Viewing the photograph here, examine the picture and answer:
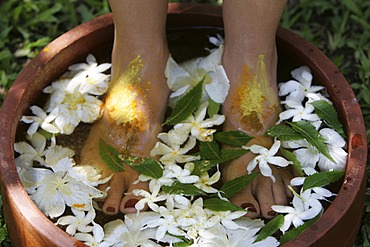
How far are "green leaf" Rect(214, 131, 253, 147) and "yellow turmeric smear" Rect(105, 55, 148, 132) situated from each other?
0.72 feet

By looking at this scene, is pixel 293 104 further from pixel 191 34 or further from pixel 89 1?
pixel 89 1

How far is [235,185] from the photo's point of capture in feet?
6.69

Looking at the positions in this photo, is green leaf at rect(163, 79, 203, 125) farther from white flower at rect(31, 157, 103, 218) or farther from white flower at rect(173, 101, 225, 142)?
white flower at rect(31, 157, 103, 218)

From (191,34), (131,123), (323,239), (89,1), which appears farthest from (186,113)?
(89,1)

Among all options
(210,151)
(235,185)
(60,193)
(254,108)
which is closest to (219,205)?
(235,185)

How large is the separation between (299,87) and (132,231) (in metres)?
0.66

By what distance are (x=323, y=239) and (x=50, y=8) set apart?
4.78ft

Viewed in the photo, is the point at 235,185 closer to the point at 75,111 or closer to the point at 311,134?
the point at 311,134

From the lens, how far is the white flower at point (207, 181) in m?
2.04

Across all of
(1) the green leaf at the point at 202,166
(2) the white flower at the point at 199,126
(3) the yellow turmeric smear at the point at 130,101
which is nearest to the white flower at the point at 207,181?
(1) the green leaf at the point at 202,166

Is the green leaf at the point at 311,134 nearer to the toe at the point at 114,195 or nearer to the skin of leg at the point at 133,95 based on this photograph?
the skin of leg at the point at 133,95

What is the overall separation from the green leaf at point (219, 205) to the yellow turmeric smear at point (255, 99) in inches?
9.6

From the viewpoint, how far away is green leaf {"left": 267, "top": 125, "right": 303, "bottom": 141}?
2.11 meters

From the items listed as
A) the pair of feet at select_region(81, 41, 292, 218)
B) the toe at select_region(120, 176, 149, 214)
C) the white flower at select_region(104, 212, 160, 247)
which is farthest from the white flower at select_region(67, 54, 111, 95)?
the white flower at select_region(104, 212, 160, 247)
